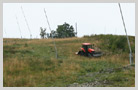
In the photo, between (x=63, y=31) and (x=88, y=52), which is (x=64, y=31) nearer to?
(x=63, y=31)

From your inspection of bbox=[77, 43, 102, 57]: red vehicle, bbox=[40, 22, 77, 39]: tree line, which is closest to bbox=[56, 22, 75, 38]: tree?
bbox=[40, 22, 77, 39]: tree line

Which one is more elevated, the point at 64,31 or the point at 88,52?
the point at 64,31

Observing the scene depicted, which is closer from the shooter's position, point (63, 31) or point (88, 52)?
point (88, 52)

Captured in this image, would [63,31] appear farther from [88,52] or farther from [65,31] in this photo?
[88,52]

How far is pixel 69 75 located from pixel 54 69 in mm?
1959

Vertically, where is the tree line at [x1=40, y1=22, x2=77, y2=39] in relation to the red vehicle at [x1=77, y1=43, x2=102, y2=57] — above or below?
above

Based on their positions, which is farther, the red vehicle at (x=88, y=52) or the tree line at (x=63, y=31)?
the tree line at (x=63, y=31)

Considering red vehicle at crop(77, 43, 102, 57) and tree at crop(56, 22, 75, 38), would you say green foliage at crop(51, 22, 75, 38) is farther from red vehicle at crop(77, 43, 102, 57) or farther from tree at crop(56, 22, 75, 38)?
red vehicle at crop(77, 43, 102, 57)

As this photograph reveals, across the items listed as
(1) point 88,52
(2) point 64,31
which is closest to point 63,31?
(2) point 64,31

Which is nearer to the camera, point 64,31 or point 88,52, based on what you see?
point 88,52

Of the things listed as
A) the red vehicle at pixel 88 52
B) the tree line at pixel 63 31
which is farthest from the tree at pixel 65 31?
the red vehicle at pixel 88 52

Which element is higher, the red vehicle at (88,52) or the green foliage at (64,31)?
the green foliage at (64,31)

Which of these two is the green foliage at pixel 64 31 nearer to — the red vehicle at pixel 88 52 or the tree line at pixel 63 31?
the tree line at pixel 63 31

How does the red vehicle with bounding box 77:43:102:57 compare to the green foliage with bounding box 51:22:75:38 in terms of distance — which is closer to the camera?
the red vehicle with bounding box 77:43:102:57
